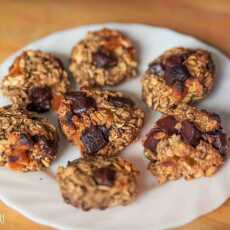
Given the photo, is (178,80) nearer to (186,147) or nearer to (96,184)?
(186,147)

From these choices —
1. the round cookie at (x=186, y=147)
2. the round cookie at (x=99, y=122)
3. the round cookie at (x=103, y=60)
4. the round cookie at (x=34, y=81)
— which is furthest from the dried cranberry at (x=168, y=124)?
the round cookie at (x=34, y=81)

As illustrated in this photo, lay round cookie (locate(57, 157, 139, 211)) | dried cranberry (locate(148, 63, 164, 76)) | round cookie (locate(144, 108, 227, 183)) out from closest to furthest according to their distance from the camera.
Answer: round cookie (locate(57, 157, 139, 211)), round cookie (locate(144, 108, 227, 183)), dried cranberry (locate(148, 63, 164, 76))

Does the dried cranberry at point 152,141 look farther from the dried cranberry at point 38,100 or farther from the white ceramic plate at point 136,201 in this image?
the dried cranberry at point 38,100

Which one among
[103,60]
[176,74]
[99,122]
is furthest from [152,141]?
[103,60]

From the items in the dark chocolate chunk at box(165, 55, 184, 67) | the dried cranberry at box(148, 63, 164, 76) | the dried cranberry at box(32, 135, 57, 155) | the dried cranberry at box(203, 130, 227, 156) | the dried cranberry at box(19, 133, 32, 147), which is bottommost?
the dried cranberry at box(32, 135, 57, 155)

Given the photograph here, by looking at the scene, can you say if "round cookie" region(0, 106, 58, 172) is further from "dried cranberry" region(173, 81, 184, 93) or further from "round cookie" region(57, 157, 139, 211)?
"dried cranberry" region(173, 81, 184, 93)

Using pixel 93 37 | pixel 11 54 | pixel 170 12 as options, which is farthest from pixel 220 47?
pixel 11 54

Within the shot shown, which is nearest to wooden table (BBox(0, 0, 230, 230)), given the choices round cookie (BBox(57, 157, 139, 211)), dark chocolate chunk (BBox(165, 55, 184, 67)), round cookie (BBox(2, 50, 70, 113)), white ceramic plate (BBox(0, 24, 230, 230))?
round cookie (BBox(2, 50, 70, 113))

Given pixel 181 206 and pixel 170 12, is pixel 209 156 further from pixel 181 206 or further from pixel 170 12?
pixel 170 12
